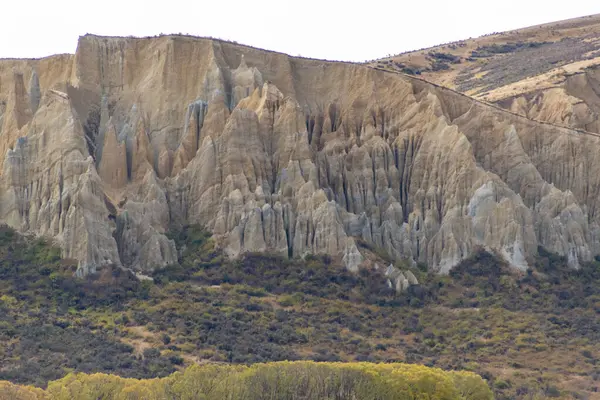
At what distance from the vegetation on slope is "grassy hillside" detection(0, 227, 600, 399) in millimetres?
6894

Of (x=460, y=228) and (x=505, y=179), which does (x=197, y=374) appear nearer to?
(x=460, y=228)

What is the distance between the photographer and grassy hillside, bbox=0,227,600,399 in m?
91.1

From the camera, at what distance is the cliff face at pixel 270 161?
346 ft

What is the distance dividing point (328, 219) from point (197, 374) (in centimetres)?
2675

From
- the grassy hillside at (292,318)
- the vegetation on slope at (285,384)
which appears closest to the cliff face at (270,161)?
the grassy hillside at (292,318)

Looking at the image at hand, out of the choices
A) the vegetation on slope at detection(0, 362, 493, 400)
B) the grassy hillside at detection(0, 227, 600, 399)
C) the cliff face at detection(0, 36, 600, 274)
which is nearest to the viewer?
the vegetation on slope at detection(0, 362, 493, 400)

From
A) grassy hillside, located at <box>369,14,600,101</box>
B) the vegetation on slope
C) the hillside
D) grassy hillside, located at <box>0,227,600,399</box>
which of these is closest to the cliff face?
grassy hillside, located at <box>0,227,600,399</box>

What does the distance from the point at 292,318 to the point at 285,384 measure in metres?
19.4

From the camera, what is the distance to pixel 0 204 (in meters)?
107

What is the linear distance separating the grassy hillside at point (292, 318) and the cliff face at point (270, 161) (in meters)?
1.73

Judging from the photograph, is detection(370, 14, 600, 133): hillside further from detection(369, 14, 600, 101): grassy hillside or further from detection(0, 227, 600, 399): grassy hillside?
detection(0, 227, 600, 399): grassy hillside

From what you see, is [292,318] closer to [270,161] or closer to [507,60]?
[270,161]

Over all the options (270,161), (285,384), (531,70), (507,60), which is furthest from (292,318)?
(507,60)

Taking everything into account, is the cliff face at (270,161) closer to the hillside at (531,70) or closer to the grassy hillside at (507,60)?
the hillside at (531,70)
